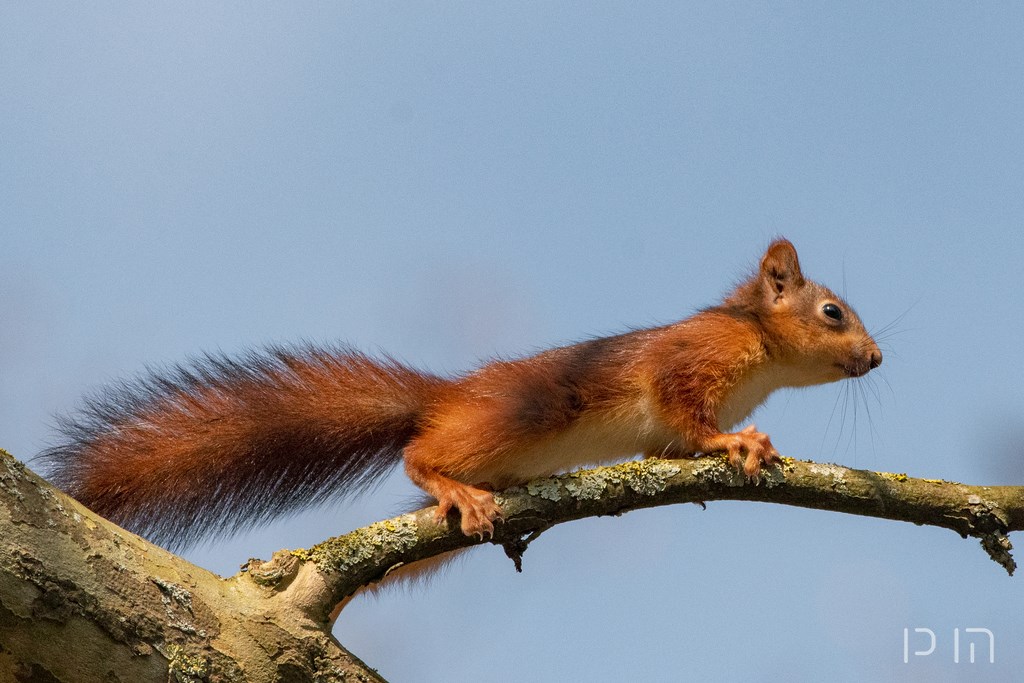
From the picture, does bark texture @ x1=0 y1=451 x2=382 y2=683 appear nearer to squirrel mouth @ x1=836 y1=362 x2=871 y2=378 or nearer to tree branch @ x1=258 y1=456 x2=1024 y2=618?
tree branch @ x1=258 y1=456 x2=1024 y2=618

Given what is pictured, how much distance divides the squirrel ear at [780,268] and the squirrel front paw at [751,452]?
5.22 ft

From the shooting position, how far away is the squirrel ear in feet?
19.2

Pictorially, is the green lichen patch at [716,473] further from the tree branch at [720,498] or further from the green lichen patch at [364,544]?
the green lichen patch at [364,544]

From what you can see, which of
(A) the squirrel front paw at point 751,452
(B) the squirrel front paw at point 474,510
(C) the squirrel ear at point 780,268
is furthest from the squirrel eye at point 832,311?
(B) the squirrel front paw at point 474,510

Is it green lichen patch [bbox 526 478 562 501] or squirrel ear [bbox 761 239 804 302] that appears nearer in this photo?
green lichen patch [bbox 526 478 562 501]

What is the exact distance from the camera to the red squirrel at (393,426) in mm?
4332

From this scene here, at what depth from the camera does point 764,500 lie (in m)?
4.25

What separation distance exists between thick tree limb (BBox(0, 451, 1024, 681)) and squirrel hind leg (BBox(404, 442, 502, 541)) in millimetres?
49

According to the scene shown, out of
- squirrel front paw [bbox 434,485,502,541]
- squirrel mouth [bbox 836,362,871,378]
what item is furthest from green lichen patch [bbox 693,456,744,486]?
squirrel mouth [bbox 836,362,871,378]

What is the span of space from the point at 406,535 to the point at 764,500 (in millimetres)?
1377

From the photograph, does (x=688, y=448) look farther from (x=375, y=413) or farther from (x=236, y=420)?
(x=236, y=420)

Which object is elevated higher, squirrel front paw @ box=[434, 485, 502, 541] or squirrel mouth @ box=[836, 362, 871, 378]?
squirrel mouth @ box=[836, 362, 871, 378]

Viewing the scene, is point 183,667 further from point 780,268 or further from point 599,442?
point 780,268

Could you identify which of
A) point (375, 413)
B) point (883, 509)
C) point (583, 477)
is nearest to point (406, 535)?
point (583, 477)
